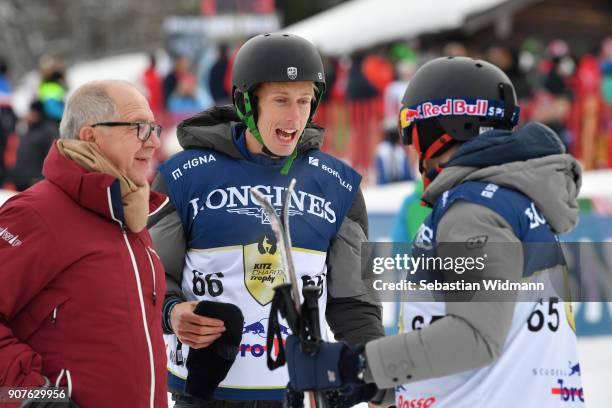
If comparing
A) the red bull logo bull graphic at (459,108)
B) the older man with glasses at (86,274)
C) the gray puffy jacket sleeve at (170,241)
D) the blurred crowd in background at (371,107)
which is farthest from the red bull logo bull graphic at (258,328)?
the blurred crowd in background at (371,107)

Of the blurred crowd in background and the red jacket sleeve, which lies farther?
the blurred crowd in background

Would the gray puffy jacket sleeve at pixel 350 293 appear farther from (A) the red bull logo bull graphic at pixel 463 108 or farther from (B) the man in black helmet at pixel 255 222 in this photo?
(A) the red bull logo bull graphic at pixel 463 108

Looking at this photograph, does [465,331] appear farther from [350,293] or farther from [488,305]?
[350,293]

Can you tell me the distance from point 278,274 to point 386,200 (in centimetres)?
541

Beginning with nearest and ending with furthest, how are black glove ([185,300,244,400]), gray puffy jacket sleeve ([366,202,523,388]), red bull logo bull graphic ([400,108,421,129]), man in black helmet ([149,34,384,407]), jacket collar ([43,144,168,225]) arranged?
gray puffy jacket sleeve ([366,202,523,388]), jacket collar ([43,144,168,225]), red bull logo bull graphic ([400,108,421,129]), black glove ([185,300,244,400]), man in black helmet ([149,34,384,407])

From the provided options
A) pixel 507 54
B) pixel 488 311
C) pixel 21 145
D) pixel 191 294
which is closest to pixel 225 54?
pixel 507 54

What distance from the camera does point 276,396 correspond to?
359 centimetres

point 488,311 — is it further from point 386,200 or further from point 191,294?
point 386,200

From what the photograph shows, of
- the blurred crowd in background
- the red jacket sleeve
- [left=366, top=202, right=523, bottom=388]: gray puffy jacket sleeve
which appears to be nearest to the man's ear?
the red jacket sleeve

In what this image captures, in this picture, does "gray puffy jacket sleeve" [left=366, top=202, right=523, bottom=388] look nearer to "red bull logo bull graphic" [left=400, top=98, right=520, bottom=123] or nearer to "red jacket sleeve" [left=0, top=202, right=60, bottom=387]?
"red bull logo bull graphic" [left=400, top=98, right=520, bottom=123]

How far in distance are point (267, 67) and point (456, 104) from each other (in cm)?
86

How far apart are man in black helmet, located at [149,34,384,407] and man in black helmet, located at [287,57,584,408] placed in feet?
2.52

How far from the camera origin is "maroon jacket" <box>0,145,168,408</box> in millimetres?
2824

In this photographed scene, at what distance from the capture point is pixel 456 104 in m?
3.09
